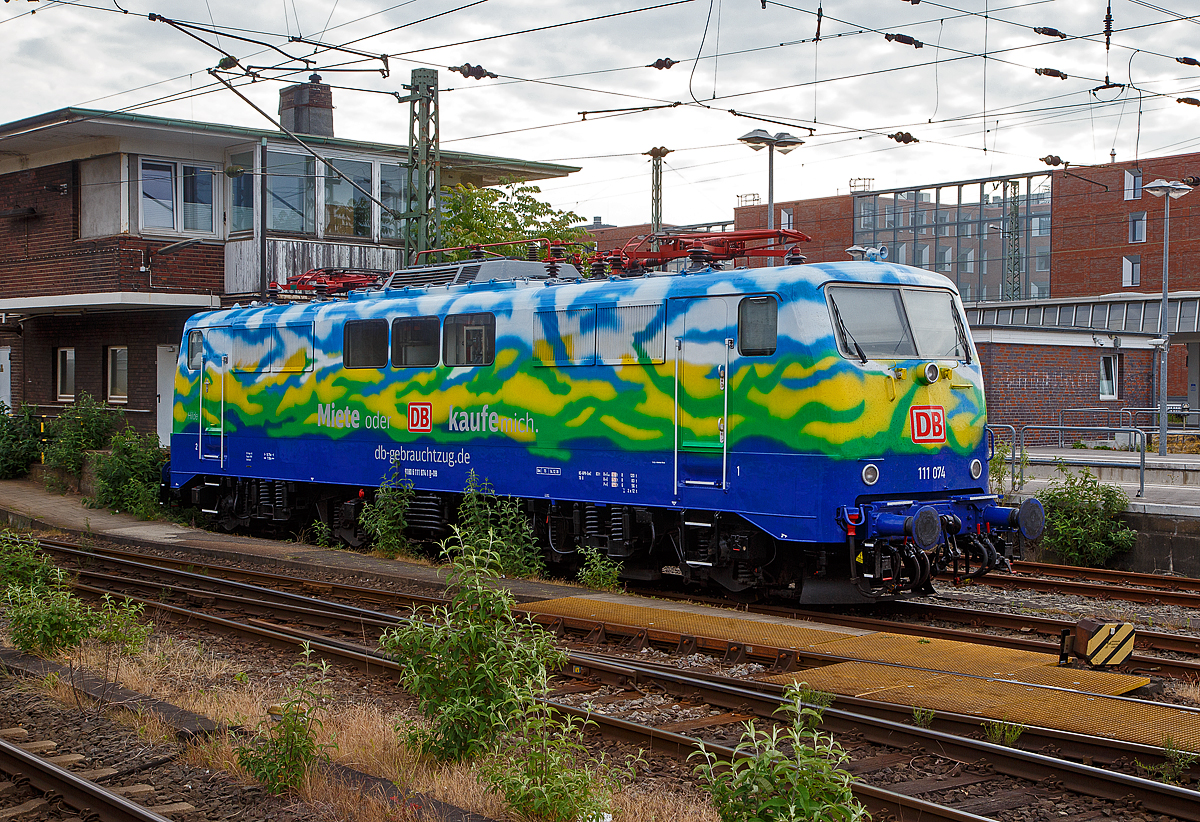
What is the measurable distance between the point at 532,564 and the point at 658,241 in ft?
13.6

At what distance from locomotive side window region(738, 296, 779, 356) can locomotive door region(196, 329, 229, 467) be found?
9.94 metres

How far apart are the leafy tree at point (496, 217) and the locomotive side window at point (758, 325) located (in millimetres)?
13458

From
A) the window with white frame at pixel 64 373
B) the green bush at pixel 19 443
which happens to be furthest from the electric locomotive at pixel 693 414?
the window with white frame at pixel 64 373

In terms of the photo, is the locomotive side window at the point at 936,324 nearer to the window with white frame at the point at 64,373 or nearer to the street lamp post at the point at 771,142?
the street lamp post at the point at 771,142

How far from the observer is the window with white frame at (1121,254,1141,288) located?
54.8 metres

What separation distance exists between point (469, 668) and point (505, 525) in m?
7.14

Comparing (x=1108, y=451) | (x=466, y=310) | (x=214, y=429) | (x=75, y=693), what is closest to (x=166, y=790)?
(x=75, y=693)

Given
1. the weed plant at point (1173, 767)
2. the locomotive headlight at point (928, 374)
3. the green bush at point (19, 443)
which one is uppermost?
the locomotive headlight at point (928, 374)

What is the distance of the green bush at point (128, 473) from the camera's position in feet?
71.1

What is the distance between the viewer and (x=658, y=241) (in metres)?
14.2

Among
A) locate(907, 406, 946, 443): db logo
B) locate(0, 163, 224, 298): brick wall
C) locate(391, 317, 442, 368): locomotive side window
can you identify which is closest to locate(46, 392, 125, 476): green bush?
locate(0, 163, 224, 298): brick wall

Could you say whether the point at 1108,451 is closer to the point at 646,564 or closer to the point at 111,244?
the point at 646,564

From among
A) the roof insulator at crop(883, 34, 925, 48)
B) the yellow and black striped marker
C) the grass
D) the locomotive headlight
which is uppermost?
the roof insulator at crop(883, 34, 925, 48)

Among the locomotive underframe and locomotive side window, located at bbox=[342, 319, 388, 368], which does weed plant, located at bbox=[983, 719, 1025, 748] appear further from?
locomotive side window, located at bbox=[342, 319, 388, 368]
